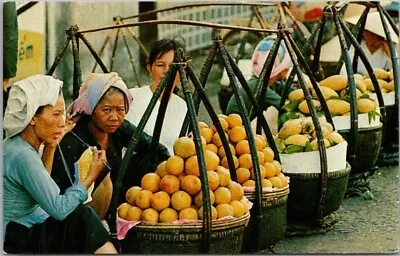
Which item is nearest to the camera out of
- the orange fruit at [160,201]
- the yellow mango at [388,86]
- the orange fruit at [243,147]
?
the orange fruit at [160,201]

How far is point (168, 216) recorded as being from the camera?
17.4ft

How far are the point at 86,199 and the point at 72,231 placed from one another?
0.57 ft

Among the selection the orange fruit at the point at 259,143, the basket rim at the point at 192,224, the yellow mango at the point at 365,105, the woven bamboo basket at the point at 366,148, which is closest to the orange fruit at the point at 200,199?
the basket rim at the point at 192,224

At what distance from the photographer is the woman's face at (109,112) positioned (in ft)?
18.7

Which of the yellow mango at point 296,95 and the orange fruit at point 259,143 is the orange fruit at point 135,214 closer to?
the orange fruit at point 259,143

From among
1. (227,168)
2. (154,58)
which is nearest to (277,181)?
(227,168)

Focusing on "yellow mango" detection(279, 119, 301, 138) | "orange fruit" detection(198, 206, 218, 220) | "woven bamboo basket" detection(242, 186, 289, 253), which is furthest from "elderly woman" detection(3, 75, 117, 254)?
"yellow mango" detection(279, 119, 301, 138)

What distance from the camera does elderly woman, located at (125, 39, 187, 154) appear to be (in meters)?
6.17

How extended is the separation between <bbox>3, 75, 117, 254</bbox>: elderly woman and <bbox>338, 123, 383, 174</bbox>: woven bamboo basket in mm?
2261

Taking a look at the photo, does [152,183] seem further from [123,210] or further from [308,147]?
[308,147]

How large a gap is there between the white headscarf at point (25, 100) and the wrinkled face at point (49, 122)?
3 centimetres

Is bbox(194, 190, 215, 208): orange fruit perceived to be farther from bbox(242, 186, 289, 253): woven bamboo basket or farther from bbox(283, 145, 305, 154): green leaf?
bbox(283, 145, 305, 154): green leaf

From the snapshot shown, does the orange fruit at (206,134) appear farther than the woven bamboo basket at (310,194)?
No

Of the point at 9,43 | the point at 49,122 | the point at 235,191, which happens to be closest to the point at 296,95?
the point at 235,191
